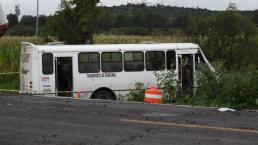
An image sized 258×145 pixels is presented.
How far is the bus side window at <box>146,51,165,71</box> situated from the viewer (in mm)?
24656

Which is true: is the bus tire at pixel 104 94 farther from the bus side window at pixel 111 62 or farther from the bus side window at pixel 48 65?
the bus side window at pixel 48 65

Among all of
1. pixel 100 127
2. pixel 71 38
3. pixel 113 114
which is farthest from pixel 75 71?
pixel 100 127

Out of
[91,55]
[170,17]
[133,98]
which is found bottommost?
[133,98]

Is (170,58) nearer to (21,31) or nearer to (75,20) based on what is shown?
(75,20)

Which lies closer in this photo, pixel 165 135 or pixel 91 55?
pixel 165 135

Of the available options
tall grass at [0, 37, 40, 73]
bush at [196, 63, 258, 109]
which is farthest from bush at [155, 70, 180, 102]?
tall grass at [0, 37, 40, 73]

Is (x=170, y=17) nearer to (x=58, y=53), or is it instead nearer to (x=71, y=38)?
(x=71, y=38)

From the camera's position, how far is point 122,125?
12.3m

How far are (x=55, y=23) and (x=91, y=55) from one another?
24.7 ft

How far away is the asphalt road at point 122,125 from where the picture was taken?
34.3 ft

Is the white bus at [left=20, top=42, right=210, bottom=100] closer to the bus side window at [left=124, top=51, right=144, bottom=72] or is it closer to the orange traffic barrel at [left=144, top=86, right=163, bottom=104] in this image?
the bus side window at [left=124, top=51, right=144, bottom=72]

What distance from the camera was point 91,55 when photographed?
24.1 m

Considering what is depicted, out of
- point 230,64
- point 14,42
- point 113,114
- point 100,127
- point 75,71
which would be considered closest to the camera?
point 100,127

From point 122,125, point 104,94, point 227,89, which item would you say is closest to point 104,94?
point 104,94
